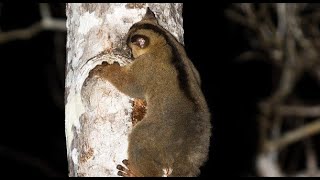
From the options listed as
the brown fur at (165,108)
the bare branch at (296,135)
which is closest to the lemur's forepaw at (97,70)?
the brown fur at (165,108)

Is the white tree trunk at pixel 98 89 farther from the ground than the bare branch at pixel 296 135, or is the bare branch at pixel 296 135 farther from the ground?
the white tree trunk at pixel 98 89

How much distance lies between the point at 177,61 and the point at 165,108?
0.34 m

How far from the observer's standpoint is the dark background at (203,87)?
33.2 ft

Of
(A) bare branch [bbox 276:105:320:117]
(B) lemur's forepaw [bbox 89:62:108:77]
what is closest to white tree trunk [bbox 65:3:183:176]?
(B) lemur's forepaw [bbox 89:62:108:77]

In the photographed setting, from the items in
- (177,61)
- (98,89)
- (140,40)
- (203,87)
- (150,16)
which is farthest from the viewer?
(203,87)

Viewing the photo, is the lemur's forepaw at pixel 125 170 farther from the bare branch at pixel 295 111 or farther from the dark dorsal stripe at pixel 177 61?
the bare branch at pixel 295 111

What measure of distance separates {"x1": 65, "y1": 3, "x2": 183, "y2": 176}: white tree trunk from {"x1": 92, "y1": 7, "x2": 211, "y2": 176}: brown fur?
0.09 metres

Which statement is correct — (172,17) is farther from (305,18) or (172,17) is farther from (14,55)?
(14,55)

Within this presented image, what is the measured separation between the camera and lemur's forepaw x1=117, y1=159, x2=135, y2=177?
339cm

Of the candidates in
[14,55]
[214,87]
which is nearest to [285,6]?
[214,87]

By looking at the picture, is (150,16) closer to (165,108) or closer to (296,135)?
(165,108)

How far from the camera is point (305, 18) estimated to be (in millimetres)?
8547

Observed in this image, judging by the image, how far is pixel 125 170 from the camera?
11.4 ft

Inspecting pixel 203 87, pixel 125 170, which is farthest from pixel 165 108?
pixel 203 87
